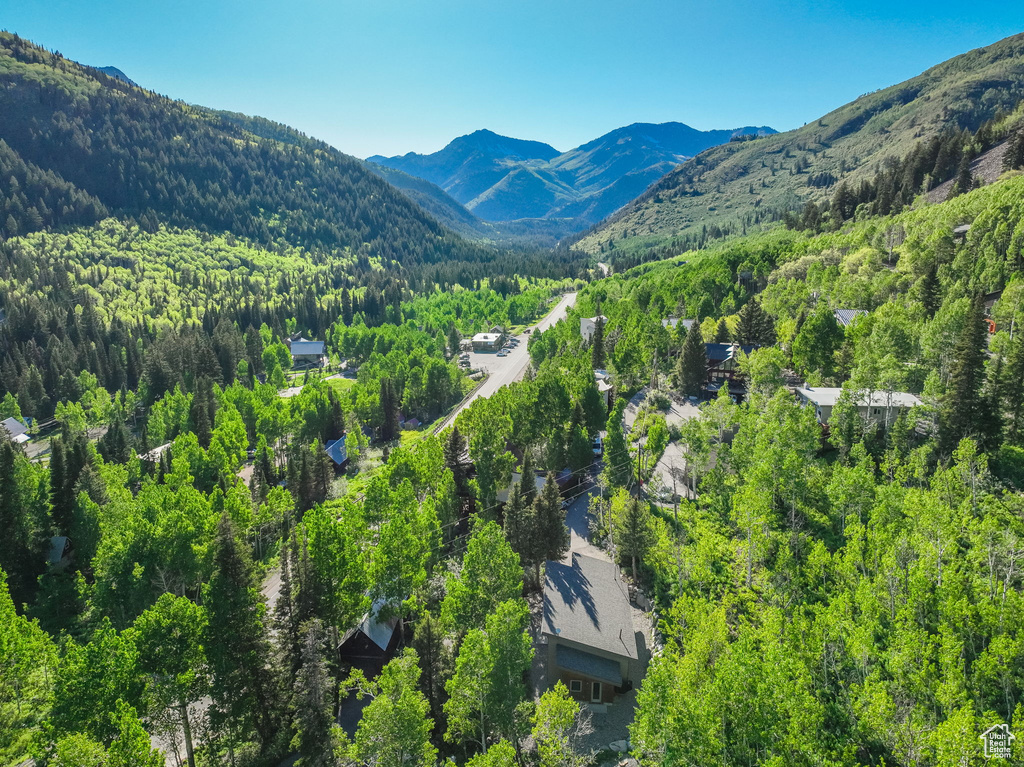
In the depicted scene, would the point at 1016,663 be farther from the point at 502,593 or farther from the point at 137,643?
the point at 137,643

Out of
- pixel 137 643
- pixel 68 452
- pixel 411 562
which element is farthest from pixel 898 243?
pixel 68 452

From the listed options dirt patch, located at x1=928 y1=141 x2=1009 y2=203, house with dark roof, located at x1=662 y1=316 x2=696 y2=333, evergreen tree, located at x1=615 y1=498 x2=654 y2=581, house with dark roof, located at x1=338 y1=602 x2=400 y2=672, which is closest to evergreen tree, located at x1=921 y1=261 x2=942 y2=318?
house with dark roof, located at x1=662 y1=316 x2=696 y2=333

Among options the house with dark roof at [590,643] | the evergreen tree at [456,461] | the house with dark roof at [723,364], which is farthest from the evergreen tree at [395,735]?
the house with dark roof at [723,364]

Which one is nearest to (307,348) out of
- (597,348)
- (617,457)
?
(597,348)

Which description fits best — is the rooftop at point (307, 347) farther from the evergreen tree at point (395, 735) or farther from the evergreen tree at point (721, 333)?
the evergreen tree at point (395, 735)

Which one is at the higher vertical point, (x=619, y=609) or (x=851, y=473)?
(x=851, y=473)

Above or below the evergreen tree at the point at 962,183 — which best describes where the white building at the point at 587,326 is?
below

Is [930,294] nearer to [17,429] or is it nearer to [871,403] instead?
[871,403]
